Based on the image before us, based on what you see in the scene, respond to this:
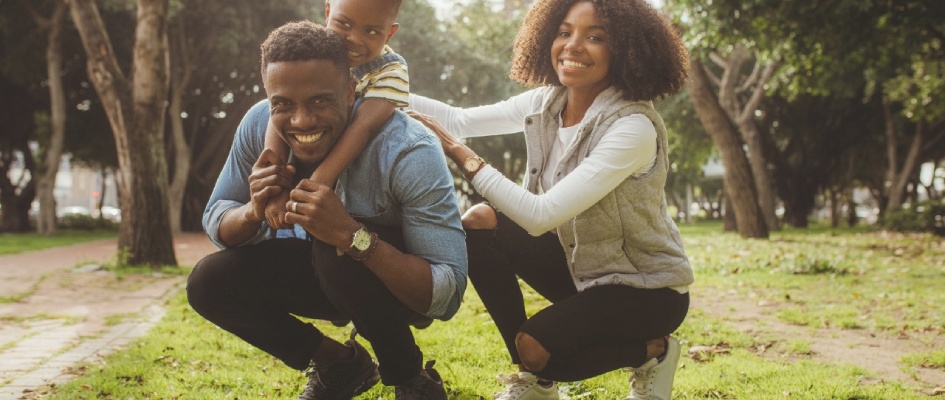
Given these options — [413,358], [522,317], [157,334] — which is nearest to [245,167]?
[413,358]

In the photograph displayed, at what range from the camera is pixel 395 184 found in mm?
2695

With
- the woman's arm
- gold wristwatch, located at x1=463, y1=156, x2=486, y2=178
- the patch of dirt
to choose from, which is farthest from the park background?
gold wristwatch, located at x1=463, y1=156, x2=486, y2=178

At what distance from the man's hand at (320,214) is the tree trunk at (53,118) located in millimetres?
18810

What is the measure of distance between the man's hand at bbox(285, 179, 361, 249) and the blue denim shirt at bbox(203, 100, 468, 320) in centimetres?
25

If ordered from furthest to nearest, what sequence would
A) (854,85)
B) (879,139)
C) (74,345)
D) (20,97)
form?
(879,139) → (20,97) → (854,85) → (74,345)

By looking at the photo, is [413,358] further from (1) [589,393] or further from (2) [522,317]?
(1) [589,393]

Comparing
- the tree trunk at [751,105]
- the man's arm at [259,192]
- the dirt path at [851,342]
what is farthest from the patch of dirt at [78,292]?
the tree trunk at [751,105]

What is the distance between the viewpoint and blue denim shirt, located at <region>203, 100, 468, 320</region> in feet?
8.72

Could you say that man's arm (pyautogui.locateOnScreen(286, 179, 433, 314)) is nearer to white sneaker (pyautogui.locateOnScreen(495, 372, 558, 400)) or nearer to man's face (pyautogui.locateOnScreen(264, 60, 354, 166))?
man's face (pyautogui.locateOnScreen(264, 60, 354, 166))

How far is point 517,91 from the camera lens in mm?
22734

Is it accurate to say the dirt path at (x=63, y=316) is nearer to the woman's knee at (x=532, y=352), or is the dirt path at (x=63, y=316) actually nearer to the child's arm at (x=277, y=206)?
the child's arm at (x=277, y=206)

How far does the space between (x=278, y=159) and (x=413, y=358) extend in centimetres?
88

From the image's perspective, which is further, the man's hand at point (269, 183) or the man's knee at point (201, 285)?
the man's knee at point (201, 285)

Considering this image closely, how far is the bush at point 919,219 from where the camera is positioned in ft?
63.4
